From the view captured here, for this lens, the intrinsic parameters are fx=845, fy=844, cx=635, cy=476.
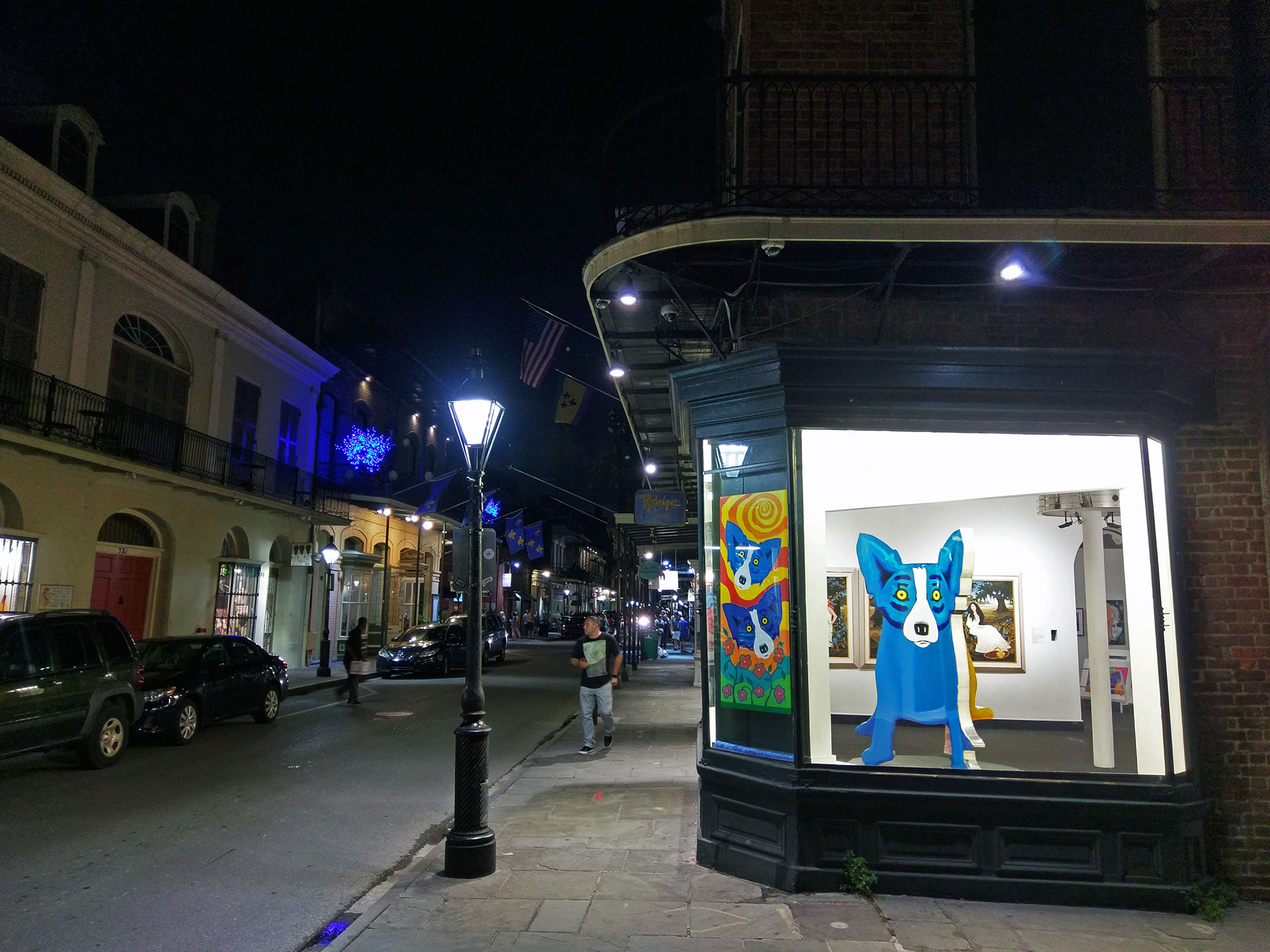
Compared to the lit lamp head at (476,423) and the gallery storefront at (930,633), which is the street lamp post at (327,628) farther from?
the gallery storefront at (930,633)

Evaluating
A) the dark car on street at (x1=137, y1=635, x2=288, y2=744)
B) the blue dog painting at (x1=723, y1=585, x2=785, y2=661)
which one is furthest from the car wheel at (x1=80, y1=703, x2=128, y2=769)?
the blue dog painting at (x1=723, y1=585, x2=785, y2=661)

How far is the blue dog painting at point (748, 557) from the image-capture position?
634 centimetres

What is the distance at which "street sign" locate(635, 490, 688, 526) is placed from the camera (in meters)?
15.8

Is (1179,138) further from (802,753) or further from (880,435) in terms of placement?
(802,753)

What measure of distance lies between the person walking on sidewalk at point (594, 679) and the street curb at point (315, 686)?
7517mm

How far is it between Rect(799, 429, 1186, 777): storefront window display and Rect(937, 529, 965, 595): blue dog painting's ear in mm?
13

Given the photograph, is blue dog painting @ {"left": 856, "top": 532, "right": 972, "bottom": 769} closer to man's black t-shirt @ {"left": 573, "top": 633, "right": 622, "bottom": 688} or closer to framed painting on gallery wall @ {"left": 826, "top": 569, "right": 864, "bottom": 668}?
framed painting on gallery wall @ {"left": 826, "top": 569, "right": 864, "bottom": 668}

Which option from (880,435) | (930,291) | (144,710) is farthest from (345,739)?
(930,291)

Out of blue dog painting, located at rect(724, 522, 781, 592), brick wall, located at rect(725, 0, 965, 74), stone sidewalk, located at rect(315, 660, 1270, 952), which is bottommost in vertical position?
stone sidewalk, located at rect(315, 660, 1270, 952)

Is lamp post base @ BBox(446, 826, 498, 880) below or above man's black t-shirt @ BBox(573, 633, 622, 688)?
below

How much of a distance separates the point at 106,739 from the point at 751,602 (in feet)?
27.6

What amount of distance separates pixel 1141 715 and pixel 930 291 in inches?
140

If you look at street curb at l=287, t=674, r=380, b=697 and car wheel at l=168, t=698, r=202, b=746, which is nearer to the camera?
car wheel at l=168, t=698, r=202, b=746

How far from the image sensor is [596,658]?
11.6m
